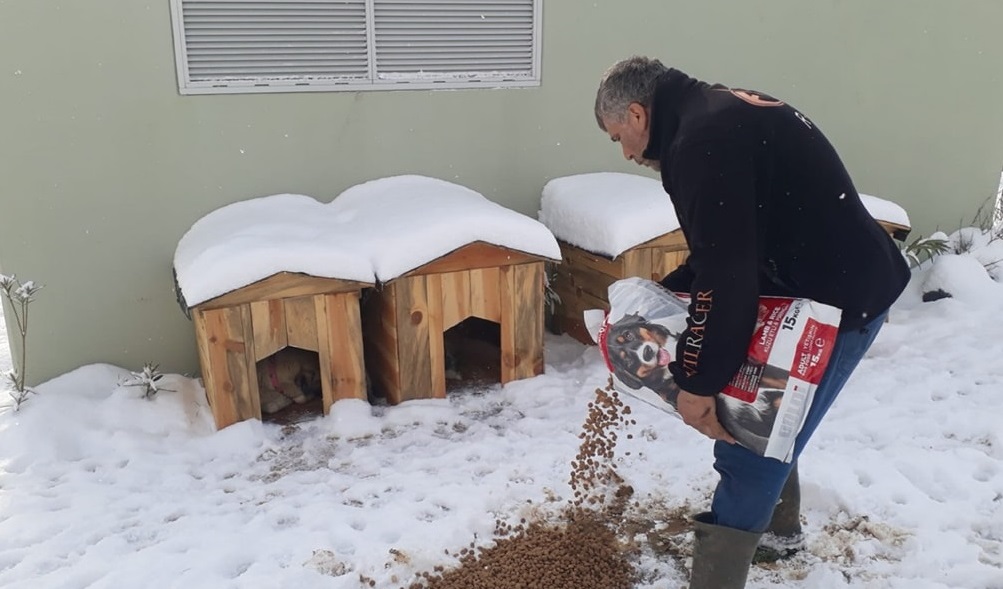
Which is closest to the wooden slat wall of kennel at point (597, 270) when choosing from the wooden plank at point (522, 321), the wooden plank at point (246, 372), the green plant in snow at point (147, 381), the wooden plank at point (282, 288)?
the wooden plank at point (522, 321)

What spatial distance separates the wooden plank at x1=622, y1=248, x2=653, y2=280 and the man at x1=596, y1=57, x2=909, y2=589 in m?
1.93

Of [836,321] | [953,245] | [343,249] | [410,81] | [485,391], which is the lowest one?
[485,391]

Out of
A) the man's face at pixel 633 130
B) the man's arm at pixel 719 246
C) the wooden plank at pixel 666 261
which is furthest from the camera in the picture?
the wooden plank at pixel 666 261

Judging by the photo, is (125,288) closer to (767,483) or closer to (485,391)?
(485,391)

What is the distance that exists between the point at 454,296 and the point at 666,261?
3.79 feet

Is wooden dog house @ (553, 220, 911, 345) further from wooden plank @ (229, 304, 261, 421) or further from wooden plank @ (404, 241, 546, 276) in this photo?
wooden plank @ (229, 304, 261, 421)

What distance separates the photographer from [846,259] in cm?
185

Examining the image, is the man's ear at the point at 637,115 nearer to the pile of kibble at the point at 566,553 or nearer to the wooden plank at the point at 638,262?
the pile of kibble at the point at 566,553

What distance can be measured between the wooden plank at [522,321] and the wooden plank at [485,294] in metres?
0.03

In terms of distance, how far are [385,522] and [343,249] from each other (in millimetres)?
1259

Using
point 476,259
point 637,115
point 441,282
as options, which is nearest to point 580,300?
point 476,259

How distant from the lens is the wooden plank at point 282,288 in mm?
3240

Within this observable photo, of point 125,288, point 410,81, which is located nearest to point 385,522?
point 125,288

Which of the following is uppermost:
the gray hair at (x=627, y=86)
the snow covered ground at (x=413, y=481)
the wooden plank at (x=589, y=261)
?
the gray hair at (x=627, y=86)
